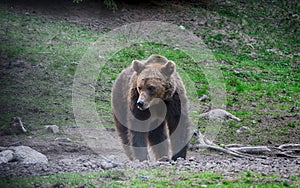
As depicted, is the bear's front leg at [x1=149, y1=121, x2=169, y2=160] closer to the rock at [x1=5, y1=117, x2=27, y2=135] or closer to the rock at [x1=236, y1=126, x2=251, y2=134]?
the rock at [x1=5, y1=117, x2=27, y2=135]

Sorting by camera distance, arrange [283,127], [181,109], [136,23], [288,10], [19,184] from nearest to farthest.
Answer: [19,184] < [181,109] < [283,127] < [136,23] < [288,10]

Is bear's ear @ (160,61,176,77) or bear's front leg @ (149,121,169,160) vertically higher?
bear's ear @ (160,61,176,77)

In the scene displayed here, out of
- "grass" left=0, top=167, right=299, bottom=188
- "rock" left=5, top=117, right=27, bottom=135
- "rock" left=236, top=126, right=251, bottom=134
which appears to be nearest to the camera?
"grass" left=0, top=167, right=299, bottom=188

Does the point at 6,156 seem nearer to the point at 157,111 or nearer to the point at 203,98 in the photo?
the point at 157,111

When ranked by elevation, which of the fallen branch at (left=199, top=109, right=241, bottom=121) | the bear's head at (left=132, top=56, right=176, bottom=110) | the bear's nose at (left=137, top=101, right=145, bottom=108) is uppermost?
the bear's head at (left=132, top=56, right=176, bottom=110)

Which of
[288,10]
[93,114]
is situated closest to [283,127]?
[93,114]

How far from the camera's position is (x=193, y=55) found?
15.9m

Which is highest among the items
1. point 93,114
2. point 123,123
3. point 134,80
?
point 134,80

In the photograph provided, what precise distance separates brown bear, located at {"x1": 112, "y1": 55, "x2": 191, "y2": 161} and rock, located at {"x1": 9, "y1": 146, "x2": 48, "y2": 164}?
1328mm

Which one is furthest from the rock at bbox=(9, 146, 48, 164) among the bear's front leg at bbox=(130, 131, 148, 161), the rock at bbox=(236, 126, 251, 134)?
the rock at bbox=(236, 126, 251, 134)

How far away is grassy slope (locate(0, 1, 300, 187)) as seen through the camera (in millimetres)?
11195

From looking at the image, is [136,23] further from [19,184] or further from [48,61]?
[19,184]

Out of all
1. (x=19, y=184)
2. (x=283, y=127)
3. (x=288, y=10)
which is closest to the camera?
(x=19, y=184)

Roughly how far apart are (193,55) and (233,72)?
1.38 meters
